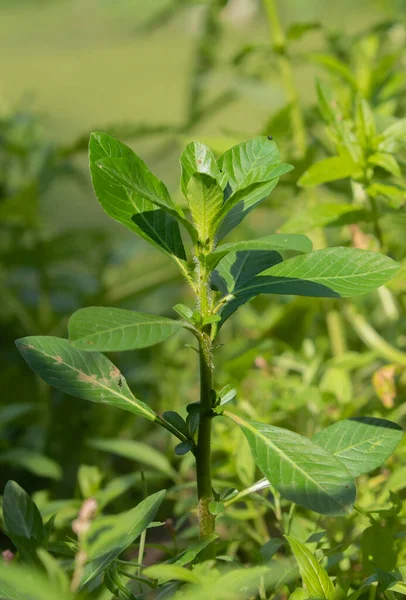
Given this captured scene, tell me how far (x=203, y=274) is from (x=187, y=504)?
30cm

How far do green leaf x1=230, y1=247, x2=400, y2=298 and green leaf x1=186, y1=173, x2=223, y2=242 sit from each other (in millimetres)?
48

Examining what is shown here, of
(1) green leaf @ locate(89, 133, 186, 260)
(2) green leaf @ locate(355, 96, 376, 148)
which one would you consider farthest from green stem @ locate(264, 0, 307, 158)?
(1) green leaf @ locate(89, 133, 186, 260)

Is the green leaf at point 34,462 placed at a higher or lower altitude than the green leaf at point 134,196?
lower

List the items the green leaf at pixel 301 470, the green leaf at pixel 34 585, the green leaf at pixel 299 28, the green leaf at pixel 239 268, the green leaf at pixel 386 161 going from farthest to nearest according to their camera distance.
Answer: the green leaf at pixel 299 28
the green leaf at pixel 386 161
the green leaf at pixel 239 268
the green leaf at pixel 301 470
the green leaf at pixel 34 585

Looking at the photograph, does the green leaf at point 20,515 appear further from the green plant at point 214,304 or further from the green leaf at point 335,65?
the green leaf at point 335,65

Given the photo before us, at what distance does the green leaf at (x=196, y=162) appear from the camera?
490 millimetres

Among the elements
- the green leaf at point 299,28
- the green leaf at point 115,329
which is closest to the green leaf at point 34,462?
the green leaf at point 115,329

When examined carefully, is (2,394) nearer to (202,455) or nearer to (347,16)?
(202,455)

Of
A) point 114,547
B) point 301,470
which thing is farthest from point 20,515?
point 301,470

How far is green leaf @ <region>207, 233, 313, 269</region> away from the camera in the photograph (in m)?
0.43

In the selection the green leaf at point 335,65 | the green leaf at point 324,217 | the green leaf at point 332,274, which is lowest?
the green leaf at point 332,274

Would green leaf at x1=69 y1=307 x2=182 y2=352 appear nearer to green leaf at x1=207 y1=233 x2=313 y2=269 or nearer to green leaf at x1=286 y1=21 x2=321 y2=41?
green leaf at x1=207 y1=233 x2=313 y2=269

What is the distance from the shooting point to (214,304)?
0.51 meters

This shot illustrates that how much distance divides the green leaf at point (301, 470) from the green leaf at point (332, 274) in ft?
0.28
